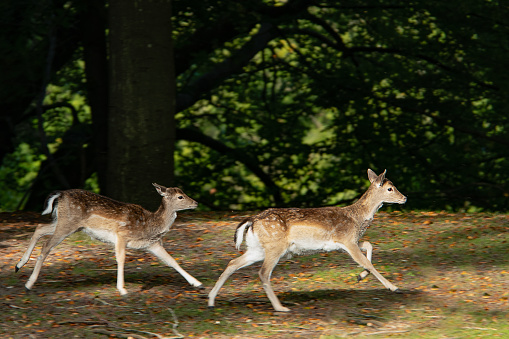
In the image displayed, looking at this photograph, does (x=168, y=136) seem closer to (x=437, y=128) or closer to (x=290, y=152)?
(x=290, y=152)

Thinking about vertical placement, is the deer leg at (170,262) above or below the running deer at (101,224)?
below

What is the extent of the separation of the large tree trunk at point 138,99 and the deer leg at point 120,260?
292cm

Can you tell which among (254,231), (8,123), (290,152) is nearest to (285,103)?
(290,152)

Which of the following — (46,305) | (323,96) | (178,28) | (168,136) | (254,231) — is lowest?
(46,305)

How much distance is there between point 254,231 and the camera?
297 inches

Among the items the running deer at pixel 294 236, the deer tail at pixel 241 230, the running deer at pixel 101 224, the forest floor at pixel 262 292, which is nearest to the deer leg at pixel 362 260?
the running deer at pixel 294 236

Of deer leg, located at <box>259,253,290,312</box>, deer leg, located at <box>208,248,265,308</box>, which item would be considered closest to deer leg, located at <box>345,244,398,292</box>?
deer leg, located at <box>259,253,290,312</box>

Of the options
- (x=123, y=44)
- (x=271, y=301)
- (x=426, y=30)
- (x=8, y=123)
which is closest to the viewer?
(x=271, y=301)

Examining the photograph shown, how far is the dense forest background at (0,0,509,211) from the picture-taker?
45.9ft

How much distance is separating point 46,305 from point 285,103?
9.99 meters

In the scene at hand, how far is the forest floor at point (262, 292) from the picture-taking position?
6.99m

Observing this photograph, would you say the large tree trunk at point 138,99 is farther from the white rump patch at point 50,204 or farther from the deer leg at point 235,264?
the deer leg at point 235,264

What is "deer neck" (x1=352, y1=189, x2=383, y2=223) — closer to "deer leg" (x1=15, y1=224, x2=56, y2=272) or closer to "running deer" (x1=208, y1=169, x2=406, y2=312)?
"running deer" (x1=208, y1=169, x2=406, y2=312)

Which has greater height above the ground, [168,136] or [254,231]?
[168,136]
